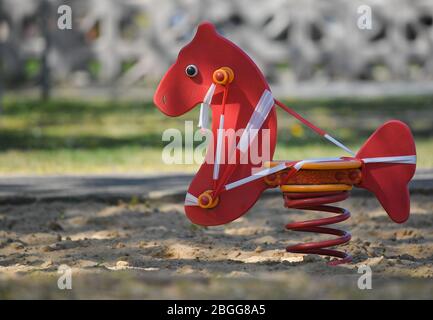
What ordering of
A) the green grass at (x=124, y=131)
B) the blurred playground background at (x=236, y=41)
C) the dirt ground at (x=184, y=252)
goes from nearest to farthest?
the dirt ground at (x=184, y=252)
the green grass at (x=124, y=131)
the blurred playground background at (x=236, y=41)

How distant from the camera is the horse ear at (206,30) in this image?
498 centimetres

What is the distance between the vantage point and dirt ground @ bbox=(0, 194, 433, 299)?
4.39 metres

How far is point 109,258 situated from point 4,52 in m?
11.9

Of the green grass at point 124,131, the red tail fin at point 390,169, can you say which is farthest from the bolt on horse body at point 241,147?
the green grass at point 124,131

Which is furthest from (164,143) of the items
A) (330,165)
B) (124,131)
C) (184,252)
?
(330,165)

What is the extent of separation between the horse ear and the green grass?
11.4 feet

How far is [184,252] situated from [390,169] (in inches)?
50.4

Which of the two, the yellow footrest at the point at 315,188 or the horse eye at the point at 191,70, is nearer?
the yellow footrest at the point at 315,188

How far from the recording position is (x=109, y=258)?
5301mm

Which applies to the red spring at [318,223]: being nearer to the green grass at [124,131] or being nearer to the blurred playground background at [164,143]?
the blurred playground background at [164,143]

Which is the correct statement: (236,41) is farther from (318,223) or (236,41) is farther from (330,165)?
(330,165)

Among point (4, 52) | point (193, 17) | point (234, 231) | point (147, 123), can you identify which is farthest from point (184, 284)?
point (4, 52)

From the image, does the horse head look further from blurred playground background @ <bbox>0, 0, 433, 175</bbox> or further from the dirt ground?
blurred playground background @ <bbox>0, 0, 433, 175</bbox>

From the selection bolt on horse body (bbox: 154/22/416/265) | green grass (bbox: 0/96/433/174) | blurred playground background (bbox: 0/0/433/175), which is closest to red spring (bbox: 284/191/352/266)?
bolt on horse body (bbox: 154/22/416/265)
